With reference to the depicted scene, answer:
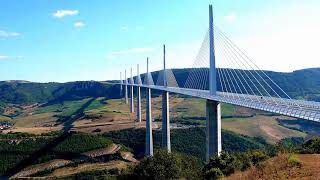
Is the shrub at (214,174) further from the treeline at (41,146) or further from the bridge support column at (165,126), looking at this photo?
the treeline at (41,146)

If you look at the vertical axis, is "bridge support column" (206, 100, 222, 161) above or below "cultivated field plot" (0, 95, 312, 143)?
above

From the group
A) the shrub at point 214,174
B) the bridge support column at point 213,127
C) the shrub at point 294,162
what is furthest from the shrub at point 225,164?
the bridge support column at point 213,127

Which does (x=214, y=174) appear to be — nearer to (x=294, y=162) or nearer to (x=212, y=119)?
(x=294, y=162)

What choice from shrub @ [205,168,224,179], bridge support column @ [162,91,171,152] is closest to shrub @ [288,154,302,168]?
shrub @ [205,168,224,179]

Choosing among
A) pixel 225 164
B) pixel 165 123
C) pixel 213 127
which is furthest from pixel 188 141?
pixel 225 164

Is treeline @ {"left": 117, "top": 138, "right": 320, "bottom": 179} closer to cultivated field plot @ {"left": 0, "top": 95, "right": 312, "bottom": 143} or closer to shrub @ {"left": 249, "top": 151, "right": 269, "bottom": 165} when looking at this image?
shrub @ {"left": 249, "top": 151, "right": 269, "bottom": 165}

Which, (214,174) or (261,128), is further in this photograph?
(261,128)

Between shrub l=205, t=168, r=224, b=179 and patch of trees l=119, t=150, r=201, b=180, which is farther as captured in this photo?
patch of trees l=119, t=150, r=201, b=180

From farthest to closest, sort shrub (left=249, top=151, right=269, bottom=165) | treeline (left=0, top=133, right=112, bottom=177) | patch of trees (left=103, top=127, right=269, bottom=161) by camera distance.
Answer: patch of trees (left=103, top=127, right=269, bottom=161) < treeline (left=0, top=133, right=112, bottom=177) < shrub (left=249, top=151, right=269, bottom=165)

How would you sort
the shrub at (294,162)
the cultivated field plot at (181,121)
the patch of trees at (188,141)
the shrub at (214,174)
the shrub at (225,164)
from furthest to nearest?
the cultivated field plot at (181,121) < the patch of trees at (188,141) < the shrub at (225,164) < the shrub at (214,174) < the shrub at (294,162)
